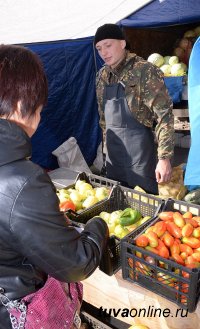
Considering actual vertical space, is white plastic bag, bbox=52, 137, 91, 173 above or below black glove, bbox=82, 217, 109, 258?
below

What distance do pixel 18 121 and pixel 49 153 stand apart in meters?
4.29

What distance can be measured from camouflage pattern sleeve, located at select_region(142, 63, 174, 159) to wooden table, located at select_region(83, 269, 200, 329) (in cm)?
139

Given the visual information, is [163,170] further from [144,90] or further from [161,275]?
[161,275]

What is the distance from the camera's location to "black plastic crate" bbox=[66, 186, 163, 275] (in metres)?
1.83

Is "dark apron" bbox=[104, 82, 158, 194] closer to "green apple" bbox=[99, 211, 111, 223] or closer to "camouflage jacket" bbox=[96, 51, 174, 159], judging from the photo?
"camouflage jacket" bbox=[96, 51, 174, 159]

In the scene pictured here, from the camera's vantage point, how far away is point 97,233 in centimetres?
142

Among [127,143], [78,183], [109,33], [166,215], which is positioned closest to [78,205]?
[78,183]

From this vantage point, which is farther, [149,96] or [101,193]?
[149,96]

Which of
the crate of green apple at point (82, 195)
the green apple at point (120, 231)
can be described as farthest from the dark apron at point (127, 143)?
the green apple at point (120, 231)

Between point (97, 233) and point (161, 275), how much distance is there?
46 cm

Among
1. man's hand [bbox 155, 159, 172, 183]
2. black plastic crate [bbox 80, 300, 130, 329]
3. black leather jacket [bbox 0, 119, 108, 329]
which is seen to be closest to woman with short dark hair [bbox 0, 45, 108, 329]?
black leather jacket [bbox 0, 119, 108, 329]

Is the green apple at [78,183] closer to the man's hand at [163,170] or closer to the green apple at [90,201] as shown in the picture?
the green apple at [90,201]

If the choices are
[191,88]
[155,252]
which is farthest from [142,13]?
[155,252]

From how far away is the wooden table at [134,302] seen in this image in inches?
63.2
